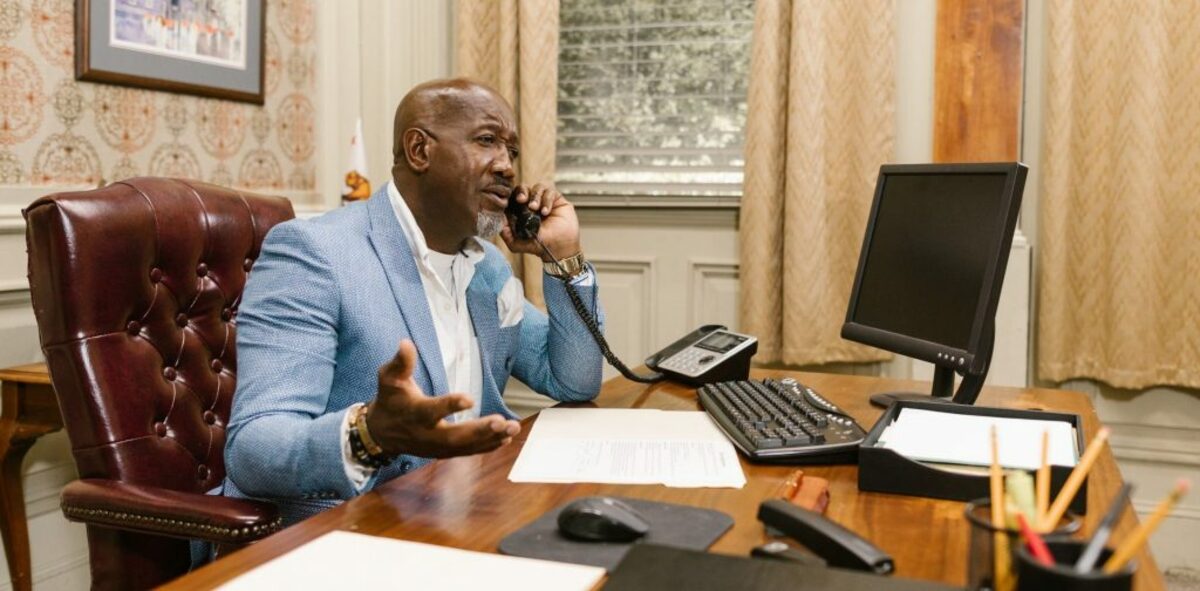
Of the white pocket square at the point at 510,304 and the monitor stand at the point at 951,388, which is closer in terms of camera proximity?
the monitor stand at the point at 951,388

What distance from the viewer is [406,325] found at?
158cm

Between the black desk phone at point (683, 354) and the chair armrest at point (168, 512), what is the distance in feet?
2.45

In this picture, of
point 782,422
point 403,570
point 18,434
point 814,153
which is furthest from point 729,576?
point 814,153

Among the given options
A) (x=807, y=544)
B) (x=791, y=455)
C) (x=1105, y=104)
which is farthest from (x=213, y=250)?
(x=1105, y=104)

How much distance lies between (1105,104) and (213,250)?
2361 mm

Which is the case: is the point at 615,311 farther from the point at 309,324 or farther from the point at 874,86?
the point at 309,324

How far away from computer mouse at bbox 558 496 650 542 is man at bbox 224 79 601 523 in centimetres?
13

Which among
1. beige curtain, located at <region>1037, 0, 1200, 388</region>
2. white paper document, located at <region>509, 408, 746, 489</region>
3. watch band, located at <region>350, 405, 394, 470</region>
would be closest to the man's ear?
white paper document, located at <region>509, 408, 746, 489</region>

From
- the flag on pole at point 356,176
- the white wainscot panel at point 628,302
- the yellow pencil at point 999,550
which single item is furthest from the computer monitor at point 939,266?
the flag on pole at point 356,176

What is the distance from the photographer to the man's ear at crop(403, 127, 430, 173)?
1714 mm

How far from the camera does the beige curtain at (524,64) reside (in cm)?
331

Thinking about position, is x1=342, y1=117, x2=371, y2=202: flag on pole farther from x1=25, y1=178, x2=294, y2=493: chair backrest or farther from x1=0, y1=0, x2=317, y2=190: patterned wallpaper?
x1=25, y1=178, x2=294, y2=493: chair backrest

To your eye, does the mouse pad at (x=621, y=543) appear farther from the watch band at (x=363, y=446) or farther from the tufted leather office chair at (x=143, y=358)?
the tufted leather office chair at (x=143, y=358)

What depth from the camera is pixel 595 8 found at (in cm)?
354
